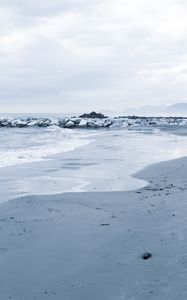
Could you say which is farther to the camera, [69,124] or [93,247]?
[69,124]

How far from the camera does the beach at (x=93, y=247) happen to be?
566 cm

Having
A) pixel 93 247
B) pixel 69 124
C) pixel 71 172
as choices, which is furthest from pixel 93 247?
pixel 69 124

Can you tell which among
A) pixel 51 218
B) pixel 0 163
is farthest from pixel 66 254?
pixel 0 163

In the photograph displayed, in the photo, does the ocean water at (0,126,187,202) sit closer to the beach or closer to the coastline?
the beach

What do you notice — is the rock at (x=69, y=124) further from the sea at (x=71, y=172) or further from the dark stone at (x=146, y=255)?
the dark stone at (x=146, y=255)

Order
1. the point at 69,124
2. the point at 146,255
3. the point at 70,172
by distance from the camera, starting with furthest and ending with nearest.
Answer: the point at 69,124
the point at 70,172
the point at 146,255

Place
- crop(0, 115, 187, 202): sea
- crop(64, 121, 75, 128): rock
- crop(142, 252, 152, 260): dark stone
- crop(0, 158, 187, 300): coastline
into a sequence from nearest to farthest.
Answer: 1. crop(0, 158, 187, 300): coastline
2. crop(142, 252, 152, 260): dark stone
3. crop(0, 115, 187, 202): sea
4. crop(64, 121, 75, 128): rock

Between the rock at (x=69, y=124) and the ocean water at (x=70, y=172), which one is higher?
the rock at (x=69, y=124)

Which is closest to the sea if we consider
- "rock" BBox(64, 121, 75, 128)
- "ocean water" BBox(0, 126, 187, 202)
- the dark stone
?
"ocean water" BBox(0, 126, 187, 202)

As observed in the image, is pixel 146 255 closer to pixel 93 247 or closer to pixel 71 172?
pixel 93 247

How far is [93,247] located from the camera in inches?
284

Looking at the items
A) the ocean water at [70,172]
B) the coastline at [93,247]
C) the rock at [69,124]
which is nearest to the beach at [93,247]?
the coastline at [93,247]

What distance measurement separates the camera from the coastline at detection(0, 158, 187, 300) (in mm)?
5664

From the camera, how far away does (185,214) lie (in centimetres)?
890
